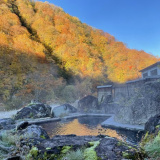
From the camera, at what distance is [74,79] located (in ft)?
80.7

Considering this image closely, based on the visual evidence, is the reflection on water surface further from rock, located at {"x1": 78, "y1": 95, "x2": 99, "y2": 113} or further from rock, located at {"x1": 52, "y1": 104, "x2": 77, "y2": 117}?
rock, located at {"x1": 78, "y1": 95, "x2": 99, "y2": 113}

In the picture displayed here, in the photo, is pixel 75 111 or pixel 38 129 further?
pixel 75 111

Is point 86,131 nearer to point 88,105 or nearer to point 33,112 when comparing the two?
point 33,112

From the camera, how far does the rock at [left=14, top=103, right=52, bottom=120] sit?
11047mm

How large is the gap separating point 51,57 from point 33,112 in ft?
53.3

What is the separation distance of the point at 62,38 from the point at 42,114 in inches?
808

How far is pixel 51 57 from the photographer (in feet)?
86.2

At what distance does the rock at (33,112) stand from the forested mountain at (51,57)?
181 inches

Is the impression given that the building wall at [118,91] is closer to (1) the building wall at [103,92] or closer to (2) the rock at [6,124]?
(1) the building wall at [103,92]

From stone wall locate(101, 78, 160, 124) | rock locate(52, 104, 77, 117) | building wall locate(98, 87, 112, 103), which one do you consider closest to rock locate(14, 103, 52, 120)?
rock locate(52, 104, 77, 117)

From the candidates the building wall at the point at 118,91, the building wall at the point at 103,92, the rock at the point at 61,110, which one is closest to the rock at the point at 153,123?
the rock at the point at 61,110

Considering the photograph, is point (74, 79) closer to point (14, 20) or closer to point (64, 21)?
point (14, 20)

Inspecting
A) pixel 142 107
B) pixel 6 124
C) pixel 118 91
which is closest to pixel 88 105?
pixel 118 91

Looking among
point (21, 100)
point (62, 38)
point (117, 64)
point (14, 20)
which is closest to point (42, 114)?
point (21, 100)
